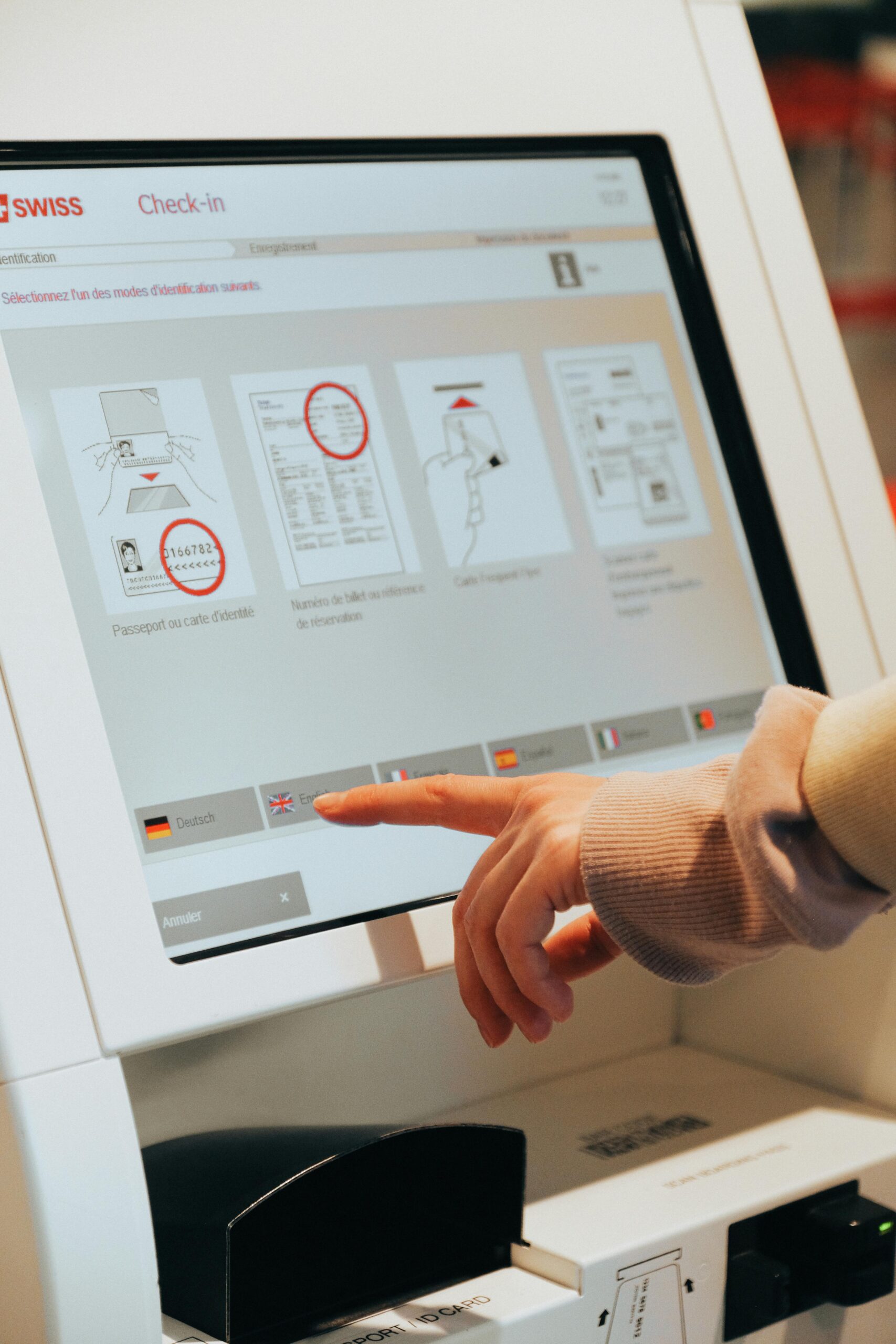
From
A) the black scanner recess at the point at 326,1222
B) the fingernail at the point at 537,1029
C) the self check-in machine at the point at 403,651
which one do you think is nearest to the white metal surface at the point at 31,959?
the self check-in machine at the point at 403,651

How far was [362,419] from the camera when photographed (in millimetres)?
759

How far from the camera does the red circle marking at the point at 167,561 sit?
685mm

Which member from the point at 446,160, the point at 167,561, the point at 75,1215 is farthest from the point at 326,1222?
the point at 446,160

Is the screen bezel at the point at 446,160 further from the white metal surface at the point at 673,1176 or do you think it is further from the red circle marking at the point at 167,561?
the white metal surface at the point at 673,1176

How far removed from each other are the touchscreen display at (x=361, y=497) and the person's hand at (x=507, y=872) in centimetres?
2

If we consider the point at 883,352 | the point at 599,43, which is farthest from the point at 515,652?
the point at 883,352

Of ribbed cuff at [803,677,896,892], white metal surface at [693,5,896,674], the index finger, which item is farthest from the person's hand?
white metal surface at [693,5,896,674]

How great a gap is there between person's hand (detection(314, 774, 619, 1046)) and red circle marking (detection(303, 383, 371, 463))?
7.6 inches

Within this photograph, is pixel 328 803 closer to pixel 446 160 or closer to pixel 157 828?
pixel 157 828

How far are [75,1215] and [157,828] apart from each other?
0.18 m

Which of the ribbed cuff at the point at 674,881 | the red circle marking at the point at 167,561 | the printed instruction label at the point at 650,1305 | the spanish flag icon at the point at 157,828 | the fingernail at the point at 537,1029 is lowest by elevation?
the printed instruction label at the point at 650,1305

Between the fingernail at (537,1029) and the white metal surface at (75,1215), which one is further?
the fingernail at (537,1029)

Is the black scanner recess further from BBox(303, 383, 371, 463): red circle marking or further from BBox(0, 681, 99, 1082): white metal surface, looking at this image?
BBox(303, 383, 371, 463): red circle marking

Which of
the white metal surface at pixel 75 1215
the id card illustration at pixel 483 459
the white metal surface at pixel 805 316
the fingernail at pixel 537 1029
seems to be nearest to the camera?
the white metal surface at pixel 75 1215
